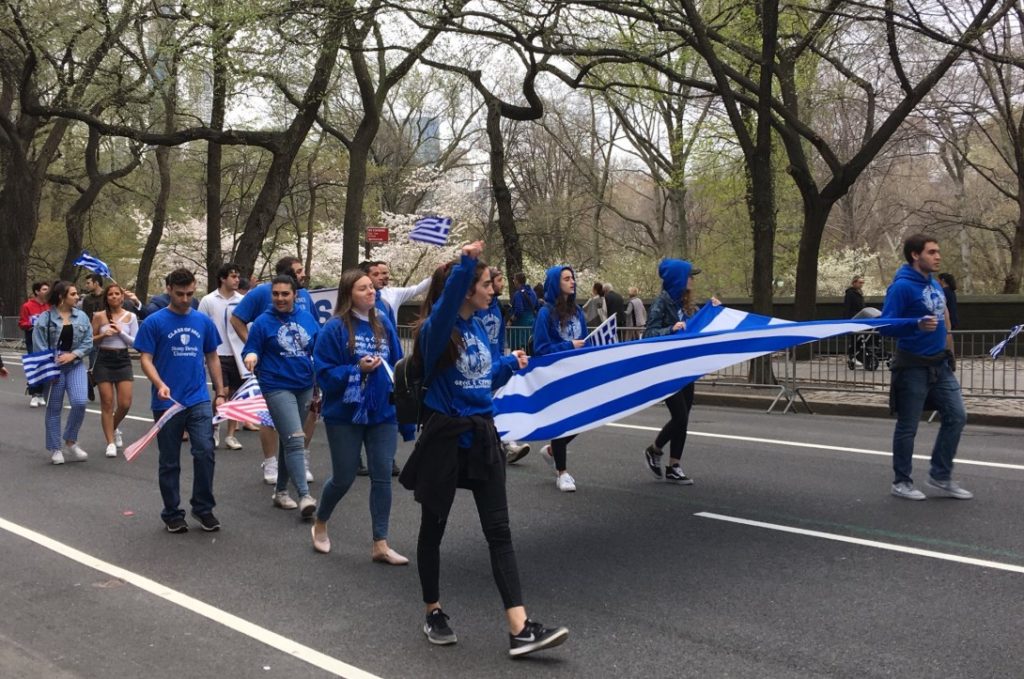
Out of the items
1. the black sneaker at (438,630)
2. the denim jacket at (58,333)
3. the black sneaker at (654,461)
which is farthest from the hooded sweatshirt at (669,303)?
the denim jacket at (58,333)

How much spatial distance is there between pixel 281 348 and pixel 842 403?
9.25 m

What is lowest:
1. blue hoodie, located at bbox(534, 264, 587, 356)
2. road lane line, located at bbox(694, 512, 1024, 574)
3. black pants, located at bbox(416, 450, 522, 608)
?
road lane line, located at bbox(694, 512, 1024, 574)

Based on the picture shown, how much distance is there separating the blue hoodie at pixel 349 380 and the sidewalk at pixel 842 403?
30.0 ft

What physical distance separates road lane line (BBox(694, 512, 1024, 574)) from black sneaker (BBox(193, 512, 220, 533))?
11.3 ft

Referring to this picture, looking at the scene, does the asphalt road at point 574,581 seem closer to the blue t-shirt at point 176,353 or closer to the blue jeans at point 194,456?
the blue jeans at point 194,456

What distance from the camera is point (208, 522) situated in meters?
7.13

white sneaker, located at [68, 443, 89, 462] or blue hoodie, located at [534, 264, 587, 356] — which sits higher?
blue hoodie, located at [534, 264, 587, 356]

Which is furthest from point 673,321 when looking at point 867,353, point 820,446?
point 867,353

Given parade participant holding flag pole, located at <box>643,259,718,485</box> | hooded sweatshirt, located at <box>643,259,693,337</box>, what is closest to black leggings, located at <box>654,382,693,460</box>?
parade participant holding flag pole, located at <box>643,259,718,485</box>

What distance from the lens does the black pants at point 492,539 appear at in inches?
181

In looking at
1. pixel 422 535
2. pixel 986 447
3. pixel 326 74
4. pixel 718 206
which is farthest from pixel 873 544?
pixel 718 206

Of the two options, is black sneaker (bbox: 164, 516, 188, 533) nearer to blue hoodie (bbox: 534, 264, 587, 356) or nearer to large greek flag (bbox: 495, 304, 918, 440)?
large greek flag (bbox: 495, 304, 918, 440)

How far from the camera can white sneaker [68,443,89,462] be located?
33.6ft

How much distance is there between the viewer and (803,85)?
74.5ft
